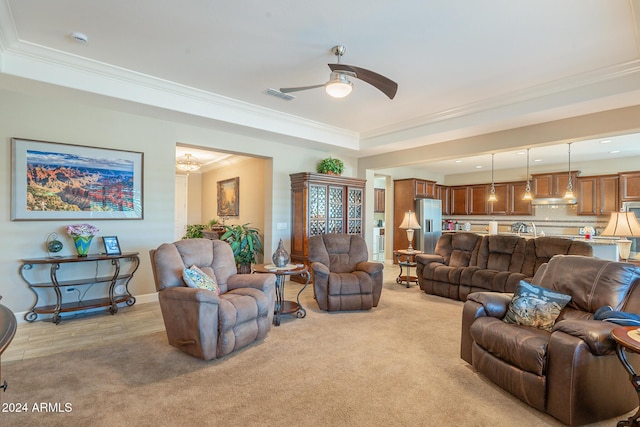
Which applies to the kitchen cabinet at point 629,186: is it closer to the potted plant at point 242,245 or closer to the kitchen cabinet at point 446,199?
the kitchen cabinet at point 446,199

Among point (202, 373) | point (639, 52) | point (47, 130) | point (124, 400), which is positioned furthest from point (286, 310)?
point (639, 52)

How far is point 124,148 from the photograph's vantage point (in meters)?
4.27

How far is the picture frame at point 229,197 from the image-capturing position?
7.41 metres

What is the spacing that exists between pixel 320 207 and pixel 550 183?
5.87 meters

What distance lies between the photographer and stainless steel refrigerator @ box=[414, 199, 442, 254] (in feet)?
26.8

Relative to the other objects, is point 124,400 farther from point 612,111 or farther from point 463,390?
point 612,111

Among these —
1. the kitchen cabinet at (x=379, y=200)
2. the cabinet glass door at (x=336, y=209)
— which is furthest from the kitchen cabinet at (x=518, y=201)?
the cabinet glass door at (x=336, y=209)

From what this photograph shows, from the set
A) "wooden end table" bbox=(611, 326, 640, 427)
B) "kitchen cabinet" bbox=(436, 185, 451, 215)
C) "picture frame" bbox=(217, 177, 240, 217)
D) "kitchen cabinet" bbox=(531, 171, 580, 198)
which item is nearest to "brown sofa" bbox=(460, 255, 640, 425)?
"wooden end table" bbox=(611, 326, 640, 427)

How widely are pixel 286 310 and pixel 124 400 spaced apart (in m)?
1.90

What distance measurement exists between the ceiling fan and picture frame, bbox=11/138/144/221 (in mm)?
2650

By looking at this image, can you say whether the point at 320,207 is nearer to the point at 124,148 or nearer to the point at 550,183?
the point at 124,148

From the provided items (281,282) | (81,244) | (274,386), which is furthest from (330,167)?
(274,386)

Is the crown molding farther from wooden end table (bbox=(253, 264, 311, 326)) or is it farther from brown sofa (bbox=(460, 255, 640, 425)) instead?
brown sofa (bbox=(460, 255, 640, 425))

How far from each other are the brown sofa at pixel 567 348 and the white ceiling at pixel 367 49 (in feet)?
6.60
